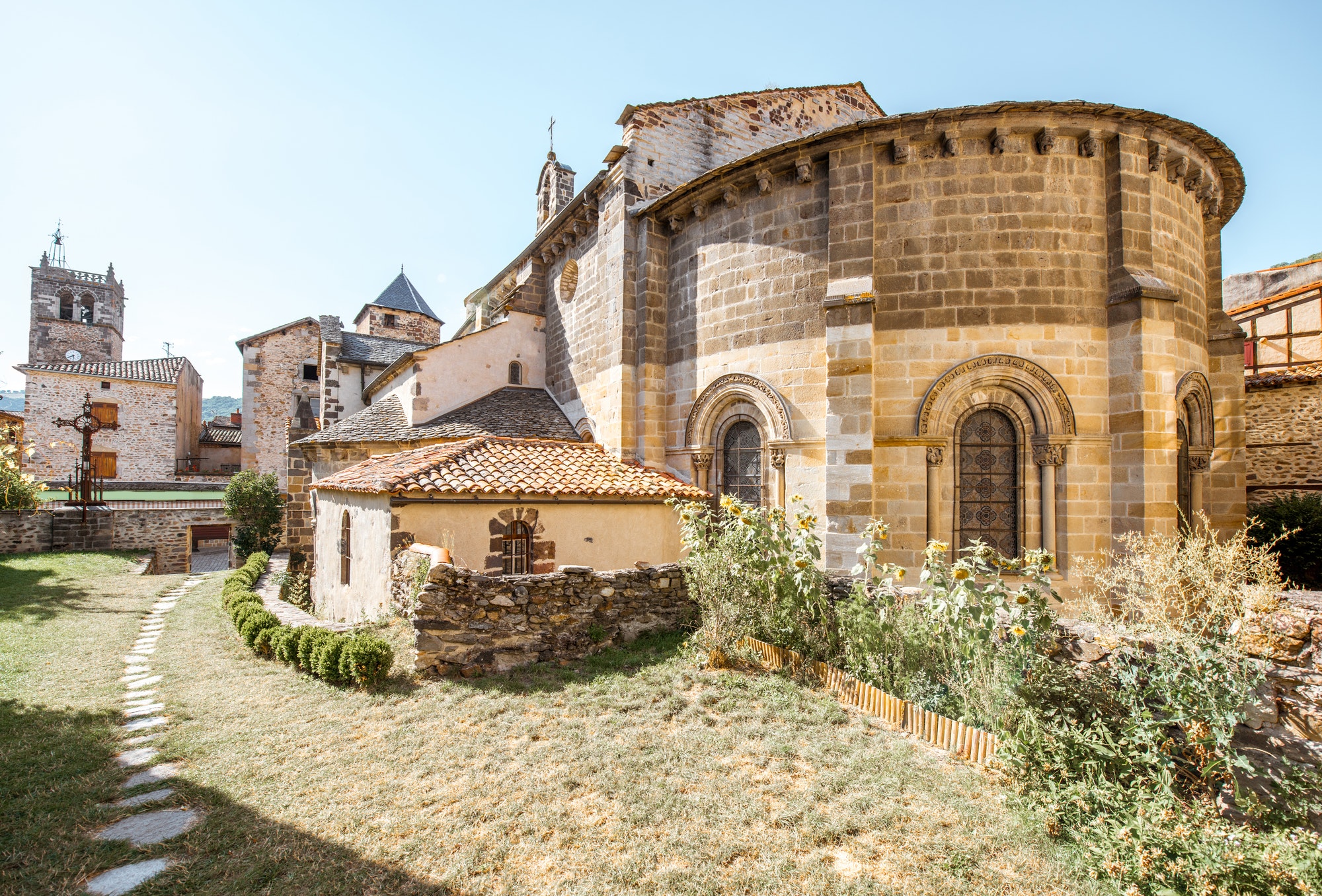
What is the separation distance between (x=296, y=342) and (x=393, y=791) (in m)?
32.1

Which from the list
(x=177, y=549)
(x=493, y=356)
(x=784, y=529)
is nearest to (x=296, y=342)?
(x=177, y=549)

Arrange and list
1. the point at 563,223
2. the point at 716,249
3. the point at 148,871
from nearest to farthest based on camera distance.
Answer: the point at 148,871
the point at 716,249
the point at 563,223

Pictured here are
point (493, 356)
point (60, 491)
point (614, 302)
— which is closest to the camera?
point (614, 302)

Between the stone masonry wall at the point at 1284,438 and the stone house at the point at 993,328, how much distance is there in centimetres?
402

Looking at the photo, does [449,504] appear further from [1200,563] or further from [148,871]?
[1200,563]

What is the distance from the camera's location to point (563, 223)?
48.4 feet

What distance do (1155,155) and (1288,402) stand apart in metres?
7.71

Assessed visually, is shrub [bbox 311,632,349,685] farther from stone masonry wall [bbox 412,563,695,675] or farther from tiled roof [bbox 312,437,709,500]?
tiled roof [bbox 312,437,709,500]

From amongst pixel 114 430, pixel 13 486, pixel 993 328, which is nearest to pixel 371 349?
pixel 13 486

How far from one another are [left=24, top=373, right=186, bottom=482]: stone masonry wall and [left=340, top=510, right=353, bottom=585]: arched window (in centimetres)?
2723

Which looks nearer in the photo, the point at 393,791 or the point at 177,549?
the point at 393,791

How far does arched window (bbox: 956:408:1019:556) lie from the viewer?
8852mm

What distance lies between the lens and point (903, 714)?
18.6 ft

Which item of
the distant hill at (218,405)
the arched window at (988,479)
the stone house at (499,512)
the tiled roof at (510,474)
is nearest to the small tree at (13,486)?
the tiled roof at (510,474)
